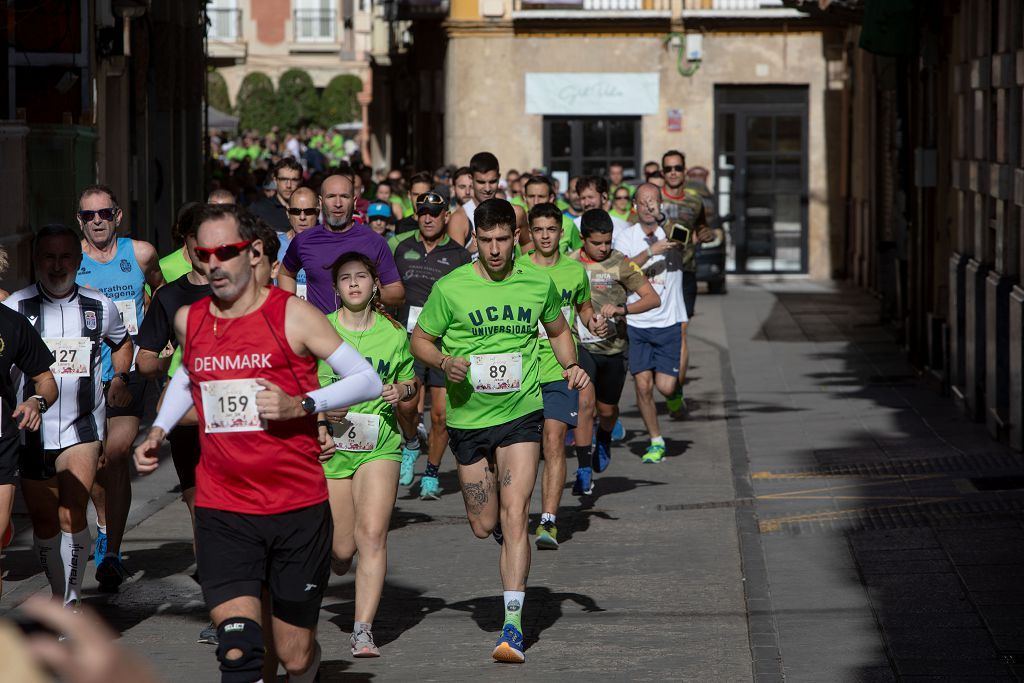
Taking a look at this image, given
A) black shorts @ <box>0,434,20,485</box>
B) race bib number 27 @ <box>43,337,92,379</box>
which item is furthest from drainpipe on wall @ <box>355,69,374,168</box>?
black shorts @ <box>0,434,20,485</box>

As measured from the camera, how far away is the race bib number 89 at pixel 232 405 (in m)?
6.13

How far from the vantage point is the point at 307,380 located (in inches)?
246

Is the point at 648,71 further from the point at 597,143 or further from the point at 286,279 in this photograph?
the point at 286,279

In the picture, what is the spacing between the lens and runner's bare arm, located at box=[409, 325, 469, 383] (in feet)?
27.4

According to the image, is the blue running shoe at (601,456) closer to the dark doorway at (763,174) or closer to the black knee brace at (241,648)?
the black knee brace at (241,648)

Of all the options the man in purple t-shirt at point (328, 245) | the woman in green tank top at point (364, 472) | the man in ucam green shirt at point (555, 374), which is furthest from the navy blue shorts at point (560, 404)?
the woman in green tank top at point (364, 472)

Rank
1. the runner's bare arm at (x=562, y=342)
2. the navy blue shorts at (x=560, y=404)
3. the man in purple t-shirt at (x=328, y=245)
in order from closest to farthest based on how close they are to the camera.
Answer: the runner's bare arm at (x=562, y=342)
the navy blue shorts at (x=560, y=404)
the man in purple t-shirt at (x=328, y=245)

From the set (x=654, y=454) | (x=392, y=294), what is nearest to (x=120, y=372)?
(x=392, y=294)

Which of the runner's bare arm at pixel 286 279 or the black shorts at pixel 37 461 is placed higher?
the runner's bare arm at pixel 286 279

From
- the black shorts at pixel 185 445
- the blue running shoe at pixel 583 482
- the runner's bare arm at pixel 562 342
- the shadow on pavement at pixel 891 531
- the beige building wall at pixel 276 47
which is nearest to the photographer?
the shadow on pavement at pixel 891 531

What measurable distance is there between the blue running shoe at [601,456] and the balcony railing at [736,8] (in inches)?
883

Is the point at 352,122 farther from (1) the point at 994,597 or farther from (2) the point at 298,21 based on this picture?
(1) the point at 994,597

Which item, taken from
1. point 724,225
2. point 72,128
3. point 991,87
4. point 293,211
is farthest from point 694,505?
point 724,225

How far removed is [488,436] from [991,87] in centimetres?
801
